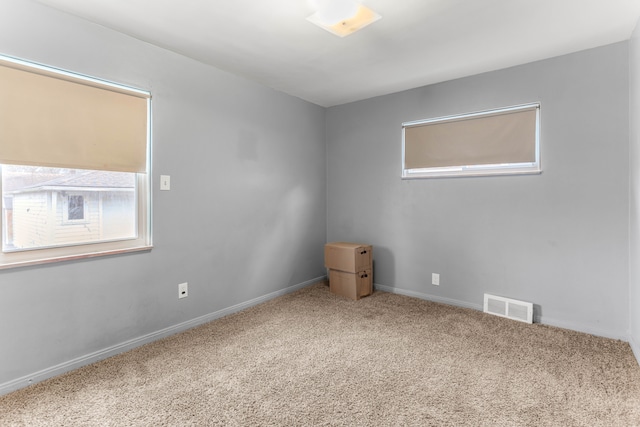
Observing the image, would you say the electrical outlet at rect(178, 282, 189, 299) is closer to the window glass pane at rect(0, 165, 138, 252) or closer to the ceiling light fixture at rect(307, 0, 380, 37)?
the window glass pane at rect(0, 165, 138, 252)

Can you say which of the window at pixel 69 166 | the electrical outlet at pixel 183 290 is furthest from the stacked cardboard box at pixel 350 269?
the window at pixel 69 166

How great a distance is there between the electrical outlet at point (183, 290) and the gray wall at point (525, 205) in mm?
2161

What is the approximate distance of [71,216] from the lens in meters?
2.24

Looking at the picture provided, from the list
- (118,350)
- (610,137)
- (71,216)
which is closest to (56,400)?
(118,350)

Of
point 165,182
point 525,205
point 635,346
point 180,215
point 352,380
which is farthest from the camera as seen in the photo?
point 525,205

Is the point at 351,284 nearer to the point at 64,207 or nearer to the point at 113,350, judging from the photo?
the point at 113,350

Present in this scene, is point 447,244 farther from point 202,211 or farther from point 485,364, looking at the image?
point 202,211

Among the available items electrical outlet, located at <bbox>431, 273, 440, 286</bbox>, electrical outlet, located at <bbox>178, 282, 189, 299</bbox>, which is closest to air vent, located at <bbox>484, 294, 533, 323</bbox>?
electrical outlet, located at <bbox>431, 273, 440, 286</bbox>

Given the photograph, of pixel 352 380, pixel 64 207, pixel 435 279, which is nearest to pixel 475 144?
pixel 435 279

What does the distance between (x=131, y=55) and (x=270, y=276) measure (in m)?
2.40

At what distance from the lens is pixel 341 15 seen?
196 cm

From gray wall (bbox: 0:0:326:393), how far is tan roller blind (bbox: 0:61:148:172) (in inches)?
4.7

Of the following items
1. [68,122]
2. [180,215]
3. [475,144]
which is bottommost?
[180,215]

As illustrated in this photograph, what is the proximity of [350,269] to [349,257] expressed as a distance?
0.44 feet
